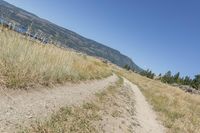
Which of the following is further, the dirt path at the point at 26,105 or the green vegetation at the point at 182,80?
the green vegetation at the point at 182,80

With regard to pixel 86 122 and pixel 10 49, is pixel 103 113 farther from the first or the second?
pixel 10 49

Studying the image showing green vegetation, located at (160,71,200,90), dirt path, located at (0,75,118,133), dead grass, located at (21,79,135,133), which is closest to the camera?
dirt path, located at (0,75,118,133)

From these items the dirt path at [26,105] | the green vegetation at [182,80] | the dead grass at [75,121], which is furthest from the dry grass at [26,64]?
the green vegetation at [182,80]

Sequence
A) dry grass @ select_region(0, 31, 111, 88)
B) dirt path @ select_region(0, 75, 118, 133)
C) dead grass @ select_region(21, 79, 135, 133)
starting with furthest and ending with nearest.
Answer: dry grass @ select_region(0, 31, 111, 88)
dead grass @ select_region(21, 79, 135, 133)
dirt path @ select_region(0, 75, 118, 133)

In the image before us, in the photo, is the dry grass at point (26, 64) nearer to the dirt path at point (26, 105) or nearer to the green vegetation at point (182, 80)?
the dirt path at point (26, 105)

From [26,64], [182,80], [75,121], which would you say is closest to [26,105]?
[75,121]

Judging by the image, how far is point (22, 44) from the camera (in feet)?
43.3

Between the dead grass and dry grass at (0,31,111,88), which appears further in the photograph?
dry grass at (0,31,111,88)

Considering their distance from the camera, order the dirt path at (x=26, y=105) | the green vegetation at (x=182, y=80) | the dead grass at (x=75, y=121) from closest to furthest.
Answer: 1. the dirt path at (x=26, y=105)
2. the dead grass at (x=75, y=121)
3. the green vegetation at (x=182, y=80)

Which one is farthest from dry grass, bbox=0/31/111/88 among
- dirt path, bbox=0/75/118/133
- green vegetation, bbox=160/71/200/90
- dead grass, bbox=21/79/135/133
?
green vegetation, bbox=160/71/200/90

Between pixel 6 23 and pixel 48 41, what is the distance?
377cm

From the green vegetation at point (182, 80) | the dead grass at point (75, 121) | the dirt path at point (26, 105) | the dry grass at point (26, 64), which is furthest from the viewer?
the green vegetation at point (182, 80)

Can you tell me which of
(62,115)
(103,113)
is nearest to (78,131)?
(62,115)

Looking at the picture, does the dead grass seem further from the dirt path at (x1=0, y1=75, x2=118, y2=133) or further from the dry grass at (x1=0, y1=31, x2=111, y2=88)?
the dry grass at (x1=0, y1=31, x2=111, y2=88)
